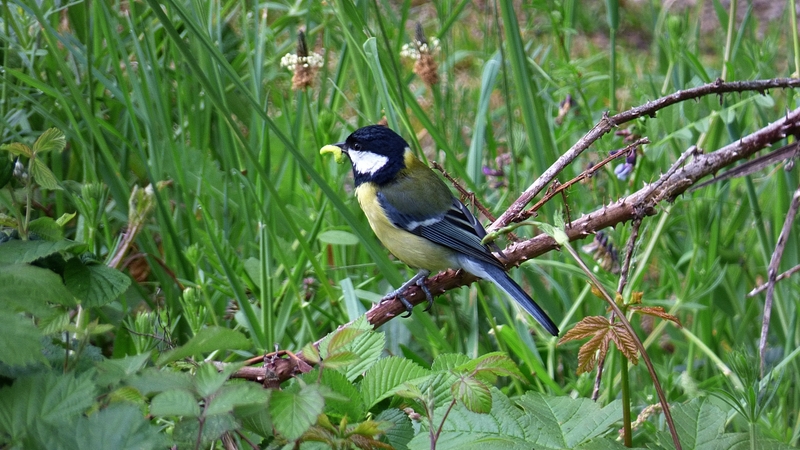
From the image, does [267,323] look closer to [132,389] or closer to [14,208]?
[14,208]

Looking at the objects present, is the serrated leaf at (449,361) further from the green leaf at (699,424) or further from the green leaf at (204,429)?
the green leaf at (204,429)

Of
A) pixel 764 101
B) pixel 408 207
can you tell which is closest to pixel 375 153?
pixel 408 207

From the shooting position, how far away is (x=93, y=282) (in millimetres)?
1566

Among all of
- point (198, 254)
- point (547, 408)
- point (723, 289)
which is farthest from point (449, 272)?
point (723, 289)

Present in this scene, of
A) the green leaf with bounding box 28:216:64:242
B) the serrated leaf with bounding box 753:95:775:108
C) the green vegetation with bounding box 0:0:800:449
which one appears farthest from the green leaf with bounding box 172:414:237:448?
the serrated leaf with bounding box 753:95:775:108

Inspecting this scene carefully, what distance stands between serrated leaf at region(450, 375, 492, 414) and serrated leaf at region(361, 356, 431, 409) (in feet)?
0.71

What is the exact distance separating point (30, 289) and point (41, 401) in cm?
17

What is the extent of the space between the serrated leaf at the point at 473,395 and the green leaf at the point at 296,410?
211mm

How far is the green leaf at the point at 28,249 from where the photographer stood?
1.44 metres

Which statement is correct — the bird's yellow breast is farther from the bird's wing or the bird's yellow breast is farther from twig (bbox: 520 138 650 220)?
twig (bbox: 520 138 650 220)

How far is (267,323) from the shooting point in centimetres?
224

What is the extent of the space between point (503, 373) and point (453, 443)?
156 mm

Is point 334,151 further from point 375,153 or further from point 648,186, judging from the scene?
point 648,186

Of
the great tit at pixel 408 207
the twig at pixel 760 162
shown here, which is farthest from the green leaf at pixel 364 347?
the great tit at pixel 408 207
